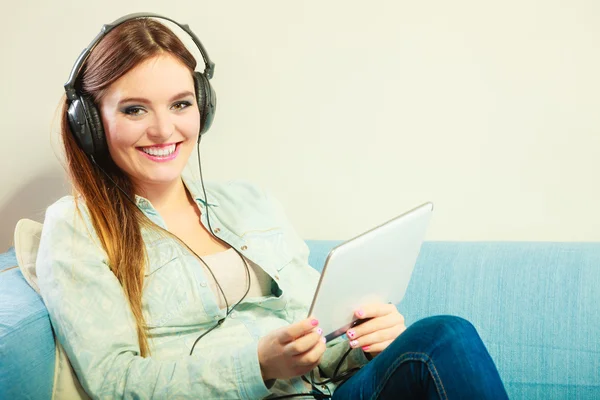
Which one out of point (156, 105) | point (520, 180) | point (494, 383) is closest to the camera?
point (494, 383)

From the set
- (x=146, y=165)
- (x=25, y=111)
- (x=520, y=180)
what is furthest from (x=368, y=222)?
(x=25, y=111)

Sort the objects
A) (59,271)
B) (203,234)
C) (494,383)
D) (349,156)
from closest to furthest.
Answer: (494,383) → (59,271) → (203,234) → (349,156)

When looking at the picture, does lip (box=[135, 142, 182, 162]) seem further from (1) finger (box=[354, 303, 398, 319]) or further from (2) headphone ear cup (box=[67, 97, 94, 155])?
(1) finger (box=[354, 303, 398, 319])

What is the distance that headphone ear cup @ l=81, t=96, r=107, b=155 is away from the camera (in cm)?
139

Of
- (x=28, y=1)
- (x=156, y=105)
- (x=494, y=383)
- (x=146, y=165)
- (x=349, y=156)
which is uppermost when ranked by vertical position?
(x=28, y=1)

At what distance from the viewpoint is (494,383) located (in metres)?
1.11

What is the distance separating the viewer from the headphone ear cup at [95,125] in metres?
1.39

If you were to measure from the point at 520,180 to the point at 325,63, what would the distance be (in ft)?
1.79

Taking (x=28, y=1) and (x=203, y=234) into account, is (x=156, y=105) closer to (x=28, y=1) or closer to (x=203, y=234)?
(x=203, y=234)

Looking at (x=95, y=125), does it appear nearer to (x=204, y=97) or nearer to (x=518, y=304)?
(x=204, y=97)

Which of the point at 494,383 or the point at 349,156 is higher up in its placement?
the point at 349,156

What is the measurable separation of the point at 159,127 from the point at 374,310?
53 centimetres

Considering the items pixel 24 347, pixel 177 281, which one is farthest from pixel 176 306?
pixel 24 347

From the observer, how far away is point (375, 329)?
1328 mm
